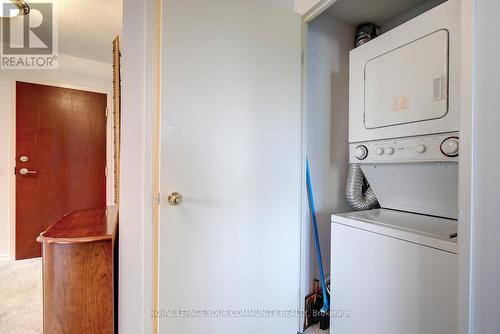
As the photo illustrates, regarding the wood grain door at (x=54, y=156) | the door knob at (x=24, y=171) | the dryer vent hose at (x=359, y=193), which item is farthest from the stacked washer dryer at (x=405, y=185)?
the door knob at (x=24, y=171)

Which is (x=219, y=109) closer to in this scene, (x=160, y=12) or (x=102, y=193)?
(x=160, y=12)

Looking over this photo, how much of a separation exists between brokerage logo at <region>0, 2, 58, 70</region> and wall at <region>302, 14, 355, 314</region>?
6.93 ft

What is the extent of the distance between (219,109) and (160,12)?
501 mm

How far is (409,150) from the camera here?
1.21 metres

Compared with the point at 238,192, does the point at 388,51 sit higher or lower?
higher

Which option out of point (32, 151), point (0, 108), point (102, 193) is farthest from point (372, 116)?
point (0, 108)

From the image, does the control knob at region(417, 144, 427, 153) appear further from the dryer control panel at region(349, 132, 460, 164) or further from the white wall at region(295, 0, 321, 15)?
the white wall at region(295, 0, 321, 15)

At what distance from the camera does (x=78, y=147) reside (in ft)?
8.91

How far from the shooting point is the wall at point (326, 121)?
5.64 ft

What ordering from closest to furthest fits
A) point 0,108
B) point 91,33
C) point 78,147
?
point 91,33 < point 0,108 < point 78,147

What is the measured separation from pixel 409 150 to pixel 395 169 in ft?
0.64

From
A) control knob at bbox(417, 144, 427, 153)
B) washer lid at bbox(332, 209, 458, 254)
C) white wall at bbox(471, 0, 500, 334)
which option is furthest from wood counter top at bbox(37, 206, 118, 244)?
control knob at bbox(417, 144, 427, 153)

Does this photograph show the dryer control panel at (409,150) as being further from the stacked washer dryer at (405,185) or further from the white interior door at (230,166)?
the white interior door at (230,166)

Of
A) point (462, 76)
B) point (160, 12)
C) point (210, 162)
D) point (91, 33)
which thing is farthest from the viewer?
point (91, 33)
